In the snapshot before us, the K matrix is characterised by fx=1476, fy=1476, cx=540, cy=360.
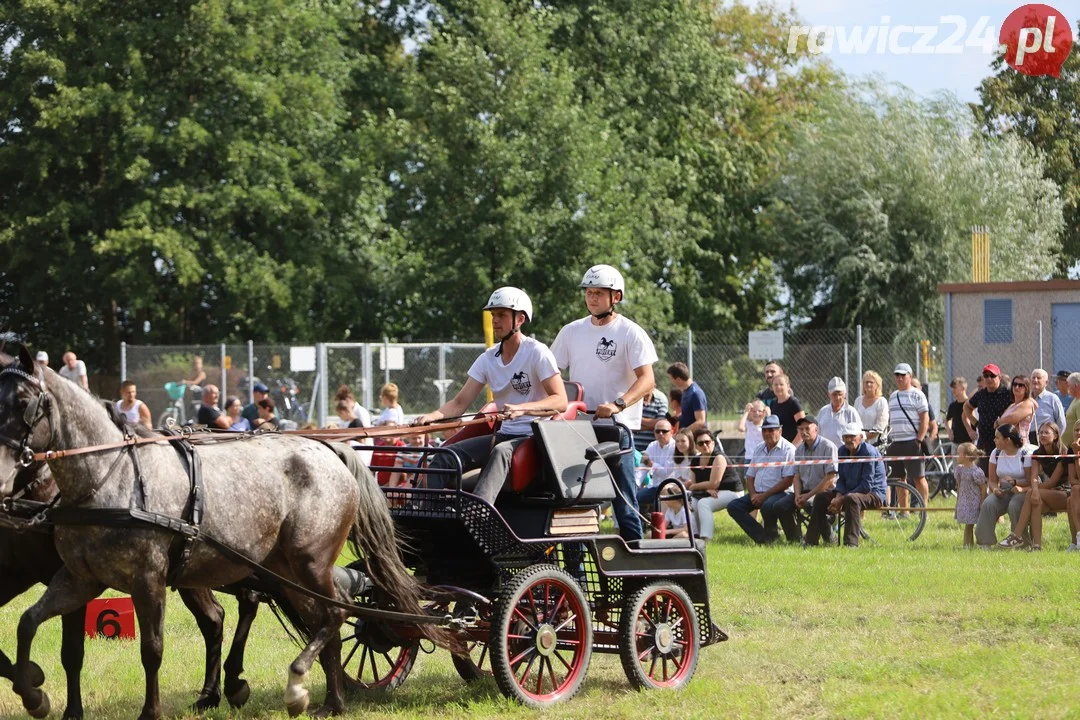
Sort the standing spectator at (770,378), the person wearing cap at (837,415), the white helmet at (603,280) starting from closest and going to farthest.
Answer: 1. the white helmet at (603,280)
2. the person wearing cap at (837,415)
3. the standing spectator at (770,378)

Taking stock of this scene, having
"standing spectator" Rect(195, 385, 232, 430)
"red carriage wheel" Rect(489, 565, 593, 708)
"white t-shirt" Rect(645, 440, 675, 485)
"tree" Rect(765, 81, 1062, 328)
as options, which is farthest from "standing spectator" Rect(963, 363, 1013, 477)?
"tree" Rect(765, 81, 1062, 328)

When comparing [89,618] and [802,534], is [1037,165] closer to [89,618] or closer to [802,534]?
[802,534]

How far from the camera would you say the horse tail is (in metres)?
7.53

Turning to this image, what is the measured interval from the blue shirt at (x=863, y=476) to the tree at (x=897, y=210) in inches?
851

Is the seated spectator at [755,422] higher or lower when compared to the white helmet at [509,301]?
lower

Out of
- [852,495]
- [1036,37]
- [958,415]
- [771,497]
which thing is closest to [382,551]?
[852,495]

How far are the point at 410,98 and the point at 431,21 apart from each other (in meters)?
5.59

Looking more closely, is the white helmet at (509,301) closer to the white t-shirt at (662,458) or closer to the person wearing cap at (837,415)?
the white t-shirt at (662,458)

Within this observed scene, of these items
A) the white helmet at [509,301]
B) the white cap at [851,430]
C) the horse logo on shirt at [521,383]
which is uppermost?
the white helmet at [509,301]

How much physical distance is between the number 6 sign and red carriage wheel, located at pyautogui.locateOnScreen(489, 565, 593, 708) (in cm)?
305

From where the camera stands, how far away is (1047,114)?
4322 centimetres

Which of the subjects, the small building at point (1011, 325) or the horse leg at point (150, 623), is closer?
the horse leg at point (150, 623)

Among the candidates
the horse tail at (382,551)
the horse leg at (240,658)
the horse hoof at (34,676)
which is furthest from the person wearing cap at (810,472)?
the horse hoof at (34,676)

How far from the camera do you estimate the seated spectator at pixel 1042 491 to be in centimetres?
1365
